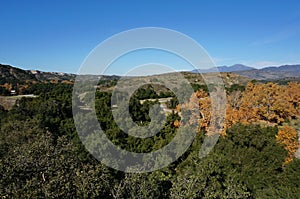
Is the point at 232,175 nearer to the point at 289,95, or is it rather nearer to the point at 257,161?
the point at 257,161

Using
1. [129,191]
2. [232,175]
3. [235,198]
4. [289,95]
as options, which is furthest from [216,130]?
[289,95]

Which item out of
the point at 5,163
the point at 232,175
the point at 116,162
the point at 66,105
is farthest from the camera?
the point at 66,105

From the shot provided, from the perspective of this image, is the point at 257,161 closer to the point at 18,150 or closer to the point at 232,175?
the point at 232,175

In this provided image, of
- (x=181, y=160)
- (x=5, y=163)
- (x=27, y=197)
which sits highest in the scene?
(x=5, y=163)

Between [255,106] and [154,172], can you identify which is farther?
[255,106]

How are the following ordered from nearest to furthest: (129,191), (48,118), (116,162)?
(129,191), (116,162), (48,118)

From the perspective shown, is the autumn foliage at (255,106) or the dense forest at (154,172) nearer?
the dense forest at (154,172)

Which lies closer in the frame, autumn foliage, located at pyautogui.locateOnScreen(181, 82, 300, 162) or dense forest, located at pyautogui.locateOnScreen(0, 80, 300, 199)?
dense forest, located at pyautogui.locateOnScreen(0, 80, 300, 199)

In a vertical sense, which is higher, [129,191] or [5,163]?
[5,163]

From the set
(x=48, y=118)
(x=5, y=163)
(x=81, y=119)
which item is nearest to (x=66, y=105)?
(x=48, y=118)

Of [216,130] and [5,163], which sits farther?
[216,130]
